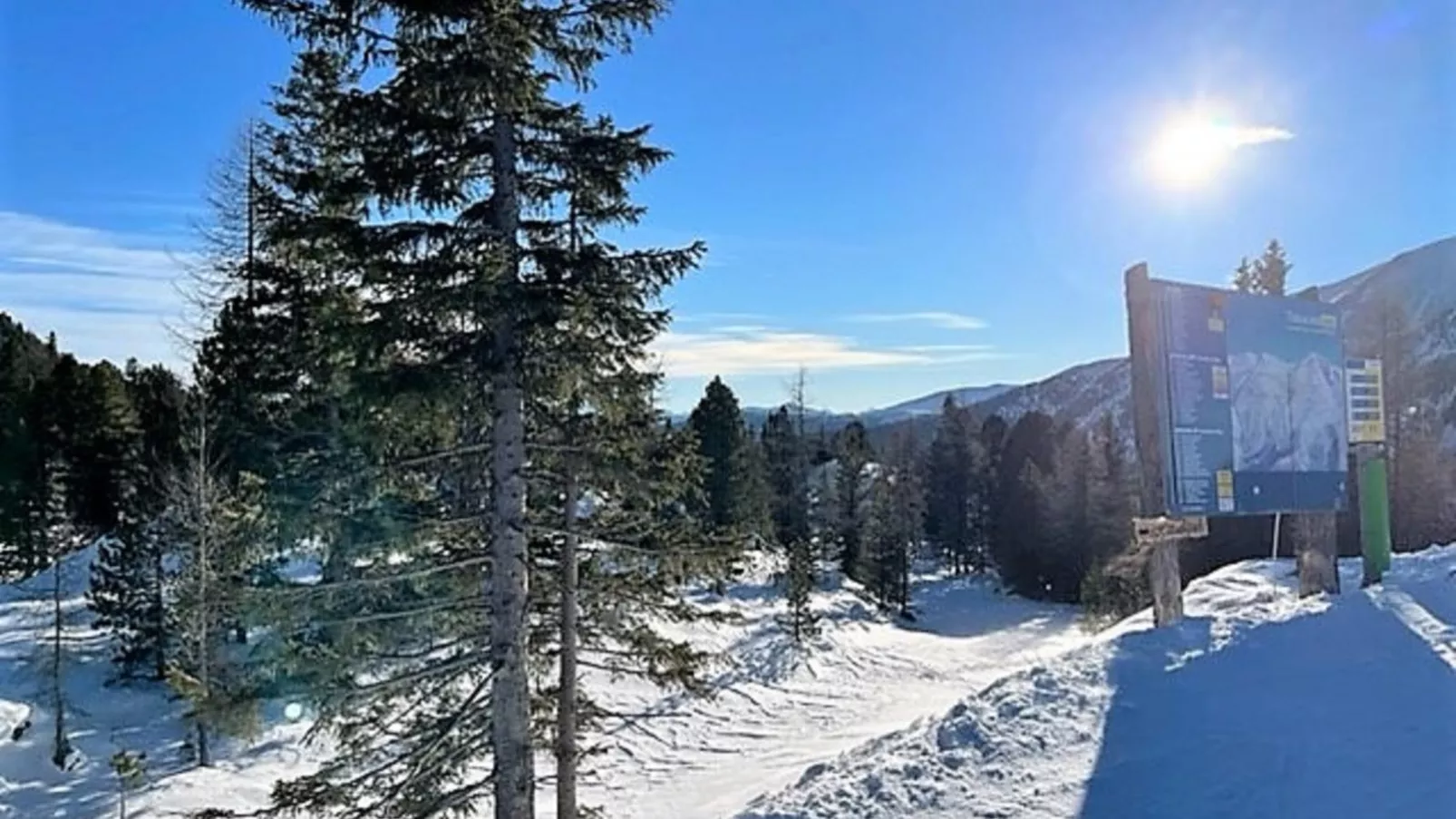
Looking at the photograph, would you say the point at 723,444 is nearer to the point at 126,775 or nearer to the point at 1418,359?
the point at 126,775

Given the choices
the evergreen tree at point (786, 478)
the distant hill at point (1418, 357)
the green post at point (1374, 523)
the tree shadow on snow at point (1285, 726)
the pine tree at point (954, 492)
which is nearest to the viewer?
the tree shadow on snow at point (1285, 726)

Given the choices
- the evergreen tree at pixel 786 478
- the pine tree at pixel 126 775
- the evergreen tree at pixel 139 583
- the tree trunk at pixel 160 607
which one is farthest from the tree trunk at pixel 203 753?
the evergreen tree at pixel 786 478

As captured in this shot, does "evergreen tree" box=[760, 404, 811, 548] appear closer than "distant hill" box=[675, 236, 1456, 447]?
Yes

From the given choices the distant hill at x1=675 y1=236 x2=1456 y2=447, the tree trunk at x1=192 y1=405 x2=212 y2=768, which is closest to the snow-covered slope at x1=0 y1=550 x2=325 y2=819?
the tree trunk at x1=192 y1=405 x2=212 y2=768

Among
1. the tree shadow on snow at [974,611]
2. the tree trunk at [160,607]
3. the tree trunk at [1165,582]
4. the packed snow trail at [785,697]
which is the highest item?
the tree trunk at [1165,582]

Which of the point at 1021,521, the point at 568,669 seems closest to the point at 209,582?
the point at 568,669

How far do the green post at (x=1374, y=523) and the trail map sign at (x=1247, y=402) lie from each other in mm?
718

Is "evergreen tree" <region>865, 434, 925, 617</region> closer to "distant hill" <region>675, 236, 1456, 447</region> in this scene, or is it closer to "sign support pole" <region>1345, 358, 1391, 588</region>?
"distant hill" <region>675, 236, 1456, 447</region>

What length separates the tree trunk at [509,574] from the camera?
21.0 feet

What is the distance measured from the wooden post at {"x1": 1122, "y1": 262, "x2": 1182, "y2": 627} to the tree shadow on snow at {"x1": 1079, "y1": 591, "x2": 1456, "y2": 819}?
113 centimetres

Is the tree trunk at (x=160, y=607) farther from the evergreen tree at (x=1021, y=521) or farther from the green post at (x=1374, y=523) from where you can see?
the evergreen tree at (x=1021, y=521)

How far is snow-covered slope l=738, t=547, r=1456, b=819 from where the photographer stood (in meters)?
5.71

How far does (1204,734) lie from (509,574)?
4680 millimetres

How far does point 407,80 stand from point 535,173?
3.23ft
